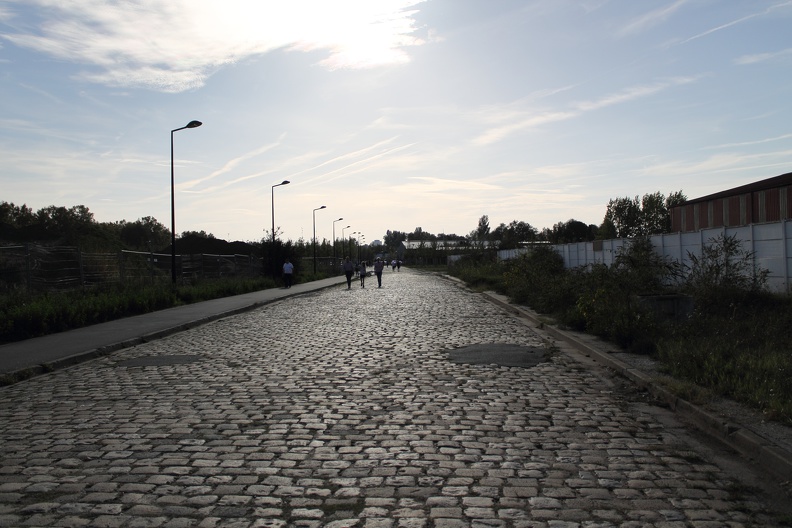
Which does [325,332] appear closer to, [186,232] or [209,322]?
[209,322]

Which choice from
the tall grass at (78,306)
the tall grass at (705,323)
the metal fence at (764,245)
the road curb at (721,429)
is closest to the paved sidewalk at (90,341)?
the tall grass at (78,306)

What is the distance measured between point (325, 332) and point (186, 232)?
84.7 metres

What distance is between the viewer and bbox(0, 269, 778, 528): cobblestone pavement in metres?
4.16

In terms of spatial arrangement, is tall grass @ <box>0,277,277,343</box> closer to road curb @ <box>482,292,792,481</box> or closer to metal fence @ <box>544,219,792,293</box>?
road curb @ <box>482,292,792,481</box>

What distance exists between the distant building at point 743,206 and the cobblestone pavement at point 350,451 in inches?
1301

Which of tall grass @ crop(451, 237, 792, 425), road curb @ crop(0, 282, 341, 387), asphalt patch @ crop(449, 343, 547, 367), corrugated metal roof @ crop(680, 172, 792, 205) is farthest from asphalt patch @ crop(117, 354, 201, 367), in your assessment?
corrugated metal roof @ crop(680, 172, 792, 205)

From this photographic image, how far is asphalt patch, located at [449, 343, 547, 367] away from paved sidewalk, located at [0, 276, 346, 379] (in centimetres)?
654

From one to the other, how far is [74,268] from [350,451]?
20411mm

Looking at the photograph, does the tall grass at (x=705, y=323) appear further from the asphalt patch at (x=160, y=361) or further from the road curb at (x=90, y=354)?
the road curb at (x=90, y=354)

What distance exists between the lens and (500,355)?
1097cm

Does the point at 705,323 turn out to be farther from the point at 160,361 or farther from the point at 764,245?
the point at 160,361

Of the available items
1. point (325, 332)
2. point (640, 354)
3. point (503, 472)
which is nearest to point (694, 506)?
point (503, 472)

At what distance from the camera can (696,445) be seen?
224 inches

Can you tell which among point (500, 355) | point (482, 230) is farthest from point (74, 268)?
point (482, 230)
